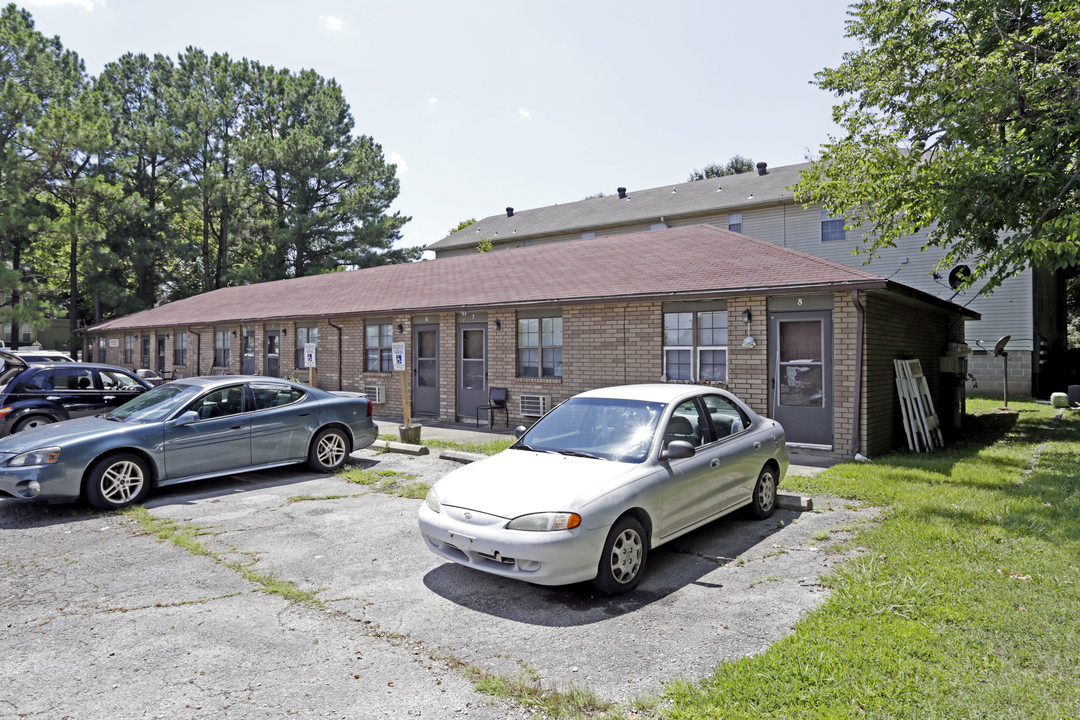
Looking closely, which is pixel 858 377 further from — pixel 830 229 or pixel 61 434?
pixel 830 229

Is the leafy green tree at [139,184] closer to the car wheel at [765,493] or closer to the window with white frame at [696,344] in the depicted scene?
the window with white frame at [696,344]

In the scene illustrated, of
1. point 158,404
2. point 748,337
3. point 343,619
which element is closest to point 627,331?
point 748,337

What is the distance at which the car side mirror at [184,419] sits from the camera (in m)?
7.71

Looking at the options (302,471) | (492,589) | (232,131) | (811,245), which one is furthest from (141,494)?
(232,131)

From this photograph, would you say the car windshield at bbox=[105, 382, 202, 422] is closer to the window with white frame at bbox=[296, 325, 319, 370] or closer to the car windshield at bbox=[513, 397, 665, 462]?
the car windshield at bbox=[513, 397, 665, 462]

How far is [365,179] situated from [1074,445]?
3764 centimetres

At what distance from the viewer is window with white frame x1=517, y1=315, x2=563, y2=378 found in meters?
13.8

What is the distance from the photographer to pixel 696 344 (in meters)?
11.8

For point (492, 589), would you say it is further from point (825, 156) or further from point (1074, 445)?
point (825, 156)

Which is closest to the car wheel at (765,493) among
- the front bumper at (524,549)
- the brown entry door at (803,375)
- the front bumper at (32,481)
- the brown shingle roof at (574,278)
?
the front bumper at (524,549)

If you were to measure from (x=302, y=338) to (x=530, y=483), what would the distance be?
53.2 ft

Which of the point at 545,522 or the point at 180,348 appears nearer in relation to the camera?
the point at 545,522

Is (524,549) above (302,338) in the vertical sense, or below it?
below

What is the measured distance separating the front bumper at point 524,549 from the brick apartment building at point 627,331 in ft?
23.8
